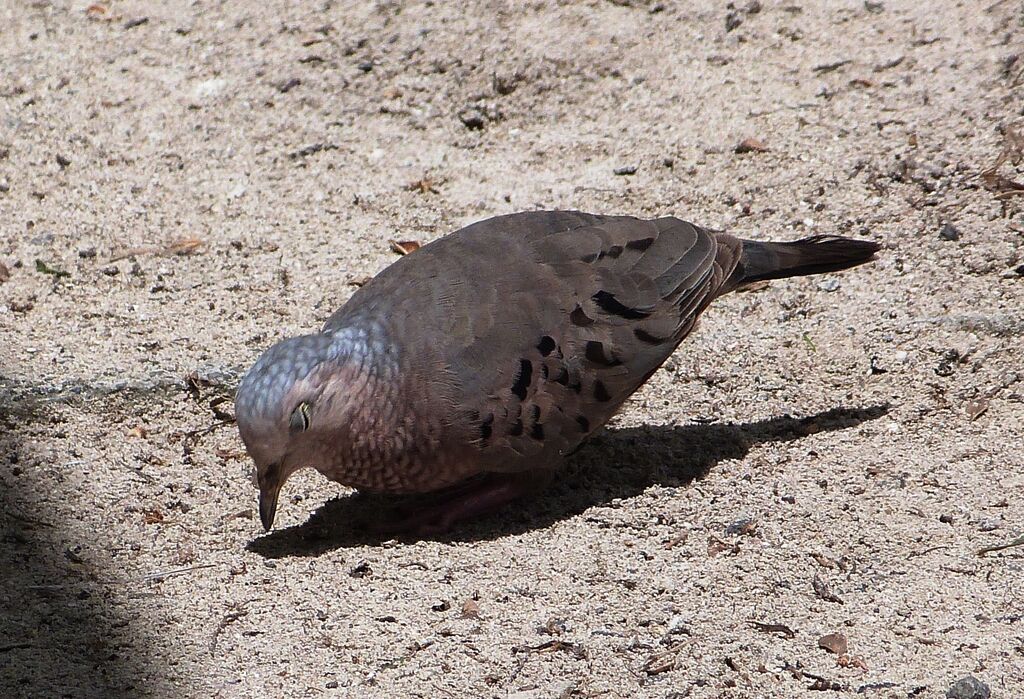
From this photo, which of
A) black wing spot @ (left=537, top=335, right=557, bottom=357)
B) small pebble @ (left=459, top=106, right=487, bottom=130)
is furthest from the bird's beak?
small pebble @ (left=459, top=106, right=487, bottom=130)

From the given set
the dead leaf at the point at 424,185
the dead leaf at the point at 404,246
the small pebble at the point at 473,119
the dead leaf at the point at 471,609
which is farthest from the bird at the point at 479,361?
the small pebble at the point at 473,119

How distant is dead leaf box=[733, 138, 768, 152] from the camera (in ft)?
22.6

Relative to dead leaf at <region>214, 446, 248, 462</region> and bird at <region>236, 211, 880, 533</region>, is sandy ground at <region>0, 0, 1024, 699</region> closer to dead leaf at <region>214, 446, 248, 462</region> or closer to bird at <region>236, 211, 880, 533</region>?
dead leaf at <region>214, 446, 248, 462</region>

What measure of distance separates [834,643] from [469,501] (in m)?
1.58

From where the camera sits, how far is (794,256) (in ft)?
18.4

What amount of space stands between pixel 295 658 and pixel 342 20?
5.03 m

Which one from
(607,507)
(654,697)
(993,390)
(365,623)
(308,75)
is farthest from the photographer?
(308,75)

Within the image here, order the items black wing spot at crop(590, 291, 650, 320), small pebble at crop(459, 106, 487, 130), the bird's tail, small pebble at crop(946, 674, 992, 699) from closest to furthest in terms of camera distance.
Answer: small pebble at crop(946, 674, 992, 699) → black wing spot at crop(590, 291, 650, 320) → the bird's tail → small pebble at crop(459, 106, 487, 130)

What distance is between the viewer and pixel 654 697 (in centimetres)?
377

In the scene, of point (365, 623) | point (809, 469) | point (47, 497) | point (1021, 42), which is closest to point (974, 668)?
point (809, 469)

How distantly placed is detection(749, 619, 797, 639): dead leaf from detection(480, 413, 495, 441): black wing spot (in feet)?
4.01

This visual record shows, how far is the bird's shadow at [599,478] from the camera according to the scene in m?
4.90

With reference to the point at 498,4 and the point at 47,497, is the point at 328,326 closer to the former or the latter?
the point at 47,497

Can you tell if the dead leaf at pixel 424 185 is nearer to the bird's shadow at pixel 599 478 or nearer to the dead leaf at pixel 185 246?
the dead leaf at pixel 185 246
